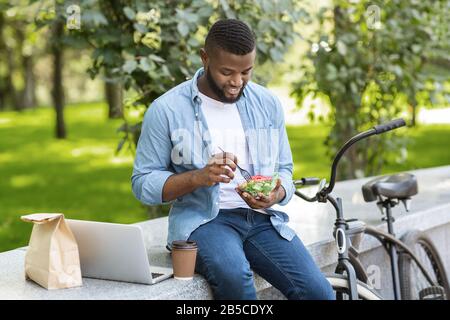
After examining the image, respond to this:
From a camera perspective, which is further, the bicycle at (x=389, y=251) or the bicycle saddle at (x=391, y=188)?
the bicycle saddle at (x=391, y=188)

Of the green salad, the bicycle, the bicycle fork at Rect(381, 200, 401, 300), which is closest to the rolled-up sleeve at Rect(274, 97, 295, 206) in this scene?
the bicycle

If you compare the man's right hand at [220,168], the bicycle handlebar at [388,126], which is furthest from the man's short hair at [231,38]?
the bicycle handlebar at [388,126]

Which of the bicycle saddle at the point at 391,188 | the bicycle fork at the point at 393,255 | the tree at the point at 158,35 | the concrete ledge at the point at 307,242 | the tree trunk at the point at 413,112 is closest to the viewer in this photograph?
the concrete ledge at the point at 307,242

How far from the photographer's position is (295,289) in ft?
10.7

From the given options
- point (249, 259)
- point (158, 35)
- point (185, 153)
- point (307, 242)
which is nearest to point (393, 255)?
point (307, 242)

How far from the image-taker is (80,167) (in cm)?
1124

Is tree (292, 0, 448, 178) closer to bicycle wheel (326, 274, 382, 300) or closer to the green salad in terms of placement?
bicycle wheel (326, 274, 382, 300)

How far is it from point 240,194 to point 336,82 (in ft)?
10.3

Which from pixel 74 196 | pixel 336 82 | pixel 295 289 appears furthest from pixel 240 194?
pixel 74 196

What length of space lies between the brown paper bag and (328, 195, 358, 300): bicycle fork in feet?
3.57

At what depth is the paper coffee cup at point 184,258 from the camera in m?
3.19

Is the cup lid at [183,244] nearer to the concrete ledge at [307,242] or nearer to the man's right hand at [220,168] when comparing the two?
the concrete ledge at [307,242]

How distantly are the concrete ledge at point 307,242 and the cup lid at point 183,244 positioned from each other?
0.14 meters
